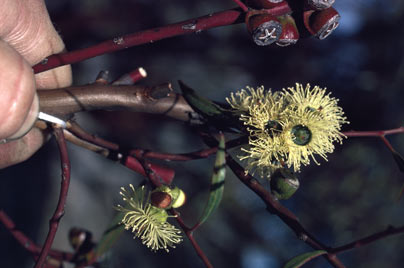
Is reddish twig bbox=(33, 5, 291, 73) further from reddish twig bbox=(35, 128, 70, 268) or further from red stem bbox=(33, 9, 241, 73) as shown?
reddish twig bbox=(35, 128, 70, 268)

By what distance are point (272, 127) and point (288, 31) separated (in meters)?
0.12

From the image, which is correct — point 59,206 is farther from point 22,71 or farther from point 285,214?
point 285,214

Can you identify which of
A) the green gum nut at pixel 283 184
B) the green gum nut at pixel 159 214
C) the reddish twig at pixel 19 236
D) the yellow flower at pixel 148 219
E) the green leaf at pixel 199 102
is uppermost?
the green leaf at pixel 199 102

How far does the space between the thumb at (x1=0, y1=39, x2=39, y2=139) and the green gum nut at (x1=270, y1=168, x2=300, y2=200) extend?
0.92 feet

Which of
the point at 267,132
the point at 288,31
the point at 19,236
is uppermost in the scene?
the point at 288,31

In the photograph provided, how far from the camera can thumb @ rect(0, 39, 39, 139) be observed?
41 cm

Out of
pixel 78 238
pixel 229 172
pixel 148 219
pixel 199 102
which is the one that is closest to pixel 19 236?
pixel 78 238

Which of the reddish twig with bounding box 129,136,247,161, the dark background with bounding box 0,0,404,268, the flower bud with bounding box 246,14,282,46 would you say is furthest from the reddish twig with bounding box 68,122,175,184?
the dark background with bounding box 0,0,404,268

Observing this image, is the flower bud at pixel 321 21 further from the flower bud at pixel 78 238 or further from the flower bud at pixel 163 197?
the flower bud at pixel 78 238

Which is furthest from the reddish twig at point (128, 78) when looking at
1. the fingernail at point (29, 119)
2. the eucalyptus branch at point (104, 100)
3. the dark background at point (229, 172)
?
the dark background at point (229, 172)

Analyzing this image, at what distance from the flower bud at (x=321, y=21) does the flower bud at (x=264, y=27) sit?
→ 4 cm

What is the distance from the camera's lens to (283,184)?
0.46m

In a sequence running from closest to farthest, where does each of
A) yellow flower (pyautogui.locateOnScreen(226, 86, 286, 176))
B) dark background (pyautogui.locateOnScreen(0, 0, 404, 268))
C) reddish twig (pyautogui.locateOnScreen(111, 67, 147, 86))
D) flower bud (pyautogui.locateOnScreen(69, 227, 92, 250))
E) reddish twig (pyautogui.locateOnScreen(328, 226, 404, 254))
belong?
reddish twig (pyautogui.locateOnScreen(328, 226, 404, 254)) → yellow flower (pyautogui.locateOnScreen(226, 86, 286, 176)) → reddish twig (pyautogui.locateOnScreen(111, 67, 147, 86)) → flower bud (pyautogui.locateOnScreen(69, 227, 92, 250)) → dark background (pyautogui.locateOnScreen(0, 0, 404, 268))

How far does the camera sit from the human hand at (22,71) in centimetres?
41
